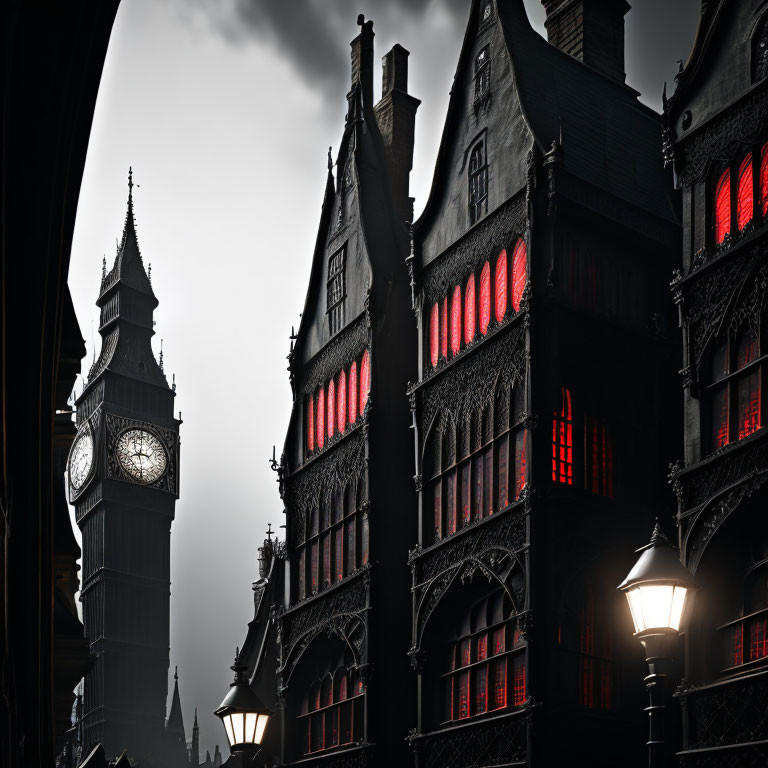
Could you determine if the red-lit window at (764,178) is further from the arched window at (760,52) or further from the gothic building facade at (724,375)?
the arched window at (760,52)

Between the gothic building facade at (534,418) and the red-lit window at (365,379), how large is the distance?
156mm

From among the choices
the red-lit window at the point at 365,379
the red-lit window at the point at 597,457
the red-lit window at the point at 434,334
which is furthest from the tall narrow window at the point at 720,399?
the red-lit window at the point at 365,379

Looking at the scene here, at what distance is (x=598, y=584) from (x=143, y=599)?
95.8m

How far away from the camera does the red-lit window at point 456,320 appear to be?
3409 cm

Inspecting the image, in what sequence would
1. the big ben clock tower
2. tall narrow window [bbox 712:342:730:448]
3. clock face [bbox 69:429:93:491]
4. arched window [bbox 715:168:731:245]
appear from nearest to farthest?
tall narrow window [bbox 712:342:730:448] < arched window [bbox 715:168:731:245] < the big ben clock tower < clock face [bbox 69:429:93:491]

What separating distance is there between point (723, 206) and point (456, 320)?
882cm

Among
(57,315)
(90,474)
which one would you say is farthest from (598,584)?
(90,474)

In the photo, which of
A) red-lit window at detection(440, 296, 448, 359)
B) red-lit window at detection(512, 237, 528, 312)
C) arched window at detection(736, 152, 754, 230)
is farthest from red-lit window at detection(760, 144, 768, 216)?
red-lit window at detection(440, 296, 448, 359)

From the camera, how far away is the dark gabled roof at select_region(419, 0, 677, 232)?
33062 millimetres

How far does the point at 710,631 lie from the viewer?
25.0 m

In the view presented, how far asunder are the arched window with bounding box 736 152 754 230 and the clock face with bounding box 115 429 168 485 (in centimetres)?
9537

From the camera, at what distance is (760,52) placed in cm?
2656

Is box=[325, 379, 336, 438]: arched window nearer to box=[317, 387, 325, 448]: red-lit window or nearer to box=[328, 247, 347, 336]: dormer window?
box=[317, 387, 325, 448]: red-lit window

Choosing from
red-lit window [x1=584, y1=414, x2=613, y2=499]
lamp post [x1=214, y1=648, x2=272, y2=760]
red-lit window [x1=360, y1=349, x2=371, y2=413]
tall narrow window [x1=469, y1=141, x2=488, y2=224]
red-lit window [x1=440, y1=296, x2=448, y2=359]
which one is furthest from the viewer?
red-lit window [x1=360, y1=349, x2=371, y2=413]
